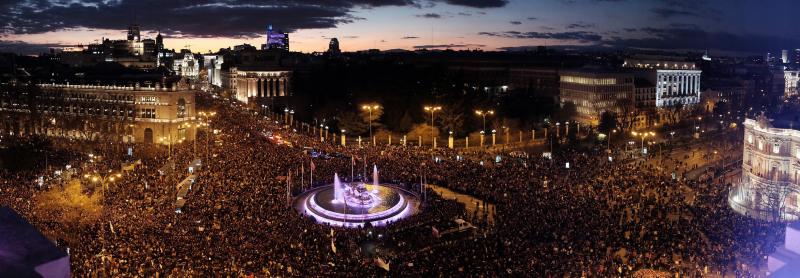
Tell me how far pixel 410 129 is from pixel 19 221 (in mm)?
57029

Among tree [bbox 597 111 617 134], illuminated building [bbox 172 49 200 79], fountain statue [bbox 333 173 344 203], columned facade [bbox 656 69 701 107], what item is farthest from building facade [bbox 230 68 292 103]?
fountain statue [bbox 333 173 344 203]

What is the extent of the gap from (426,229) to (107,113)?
51208 millimetres

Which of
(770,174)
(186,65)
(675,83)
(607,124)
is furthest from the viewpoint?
(186,65)

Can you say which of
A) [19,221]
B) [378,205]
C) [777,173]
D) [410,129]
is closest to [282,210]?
[378,205]

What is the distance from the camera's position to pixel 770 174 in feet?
126

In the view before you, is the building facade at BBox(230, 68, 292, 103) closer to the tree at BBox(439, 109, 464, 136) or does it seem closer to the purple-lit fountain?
the tree at BBox(439, 109, 464, 136)

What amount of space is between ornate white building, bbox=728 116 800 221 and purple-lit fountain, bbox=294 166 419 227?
2065 centimetres

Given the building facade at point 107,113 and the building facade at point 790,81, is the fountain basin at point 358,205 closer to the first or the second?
the building facade at point 107,113

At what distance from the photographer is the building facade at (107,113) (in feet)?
211

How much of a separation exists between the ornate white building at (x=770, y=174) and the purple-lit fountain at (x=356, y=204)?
2065cm

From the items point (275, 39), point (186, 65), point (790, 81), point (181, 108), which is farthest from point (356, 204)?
point (275, 39)

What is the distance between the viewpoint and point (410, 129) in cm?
6362

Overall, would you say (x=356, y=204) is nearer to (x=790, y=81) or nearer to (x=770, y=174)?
(x=770, y=174)

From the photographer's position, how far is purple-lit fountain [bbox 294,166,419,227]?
3072cm
